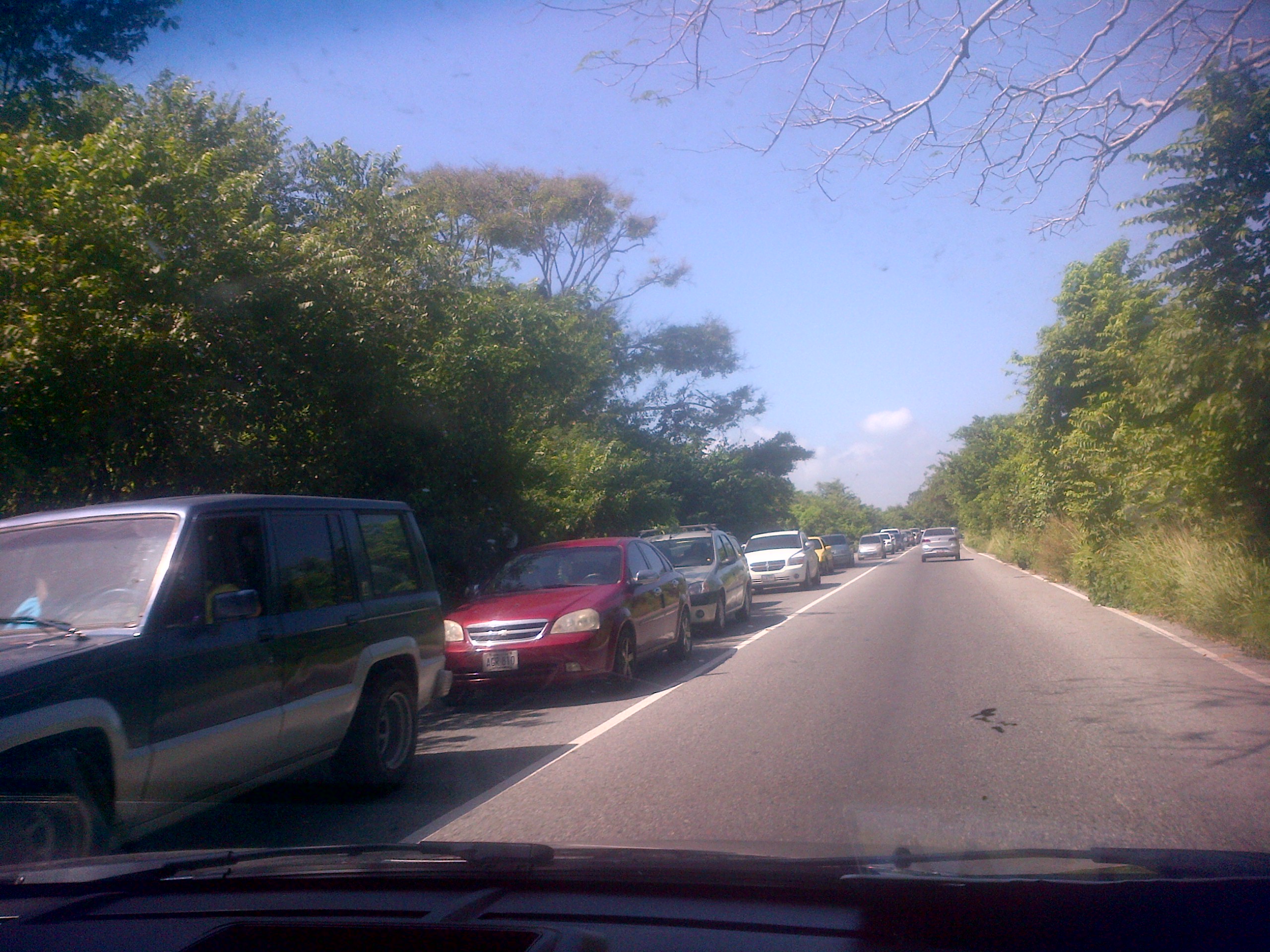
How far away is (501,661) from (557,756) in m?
2.16

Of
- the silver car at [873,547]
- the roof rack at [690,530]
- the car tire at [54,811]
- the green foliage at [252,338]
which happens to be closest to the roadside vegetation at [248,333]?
the green foliage at [252,338]

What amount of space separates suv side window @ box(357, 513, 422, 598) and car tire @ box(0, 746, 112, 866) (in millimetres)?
2512

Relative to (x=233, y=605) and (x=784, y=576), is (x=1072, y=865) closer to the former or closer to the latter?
(x=233, y=605)

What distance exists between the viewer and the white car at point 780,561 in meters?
25.9

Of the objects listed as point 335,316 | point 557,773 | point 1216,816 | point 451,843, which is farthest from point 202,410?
point 1216,816

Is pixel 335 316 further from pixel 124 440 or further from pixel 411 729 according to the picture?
pixel 411 729

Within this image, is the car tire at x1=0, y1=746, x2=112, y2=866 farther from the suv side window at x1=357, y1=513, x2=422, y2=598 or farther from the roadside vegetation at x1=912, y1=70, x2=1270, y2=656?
the roadside vegetation at x1=912, y1=70, x2=1270, y2=656

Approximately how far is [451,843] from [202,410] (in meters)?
7.20

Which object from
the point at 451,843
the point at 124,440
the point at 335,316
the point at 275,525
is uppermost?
the point at 335,316

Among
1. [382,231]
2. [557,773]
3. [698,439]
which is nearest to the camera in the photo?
[557,773]

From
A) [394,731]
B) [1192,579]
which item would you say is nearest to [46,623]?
[394,731]

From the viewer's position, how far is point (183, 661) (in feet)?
15.1

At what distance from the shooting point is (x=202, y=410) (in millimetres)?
9422

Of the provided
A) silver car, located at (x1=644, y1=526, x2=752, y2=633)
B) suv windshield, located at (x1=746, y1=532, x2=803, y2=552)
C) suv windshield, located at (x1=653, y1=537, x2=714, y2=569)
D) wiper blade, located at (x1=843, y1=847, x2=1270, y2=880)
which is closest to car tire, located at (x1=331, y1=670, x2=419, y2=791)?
wiper blade, located at (x1=843, y1=847, x2=1270, y2=880)
